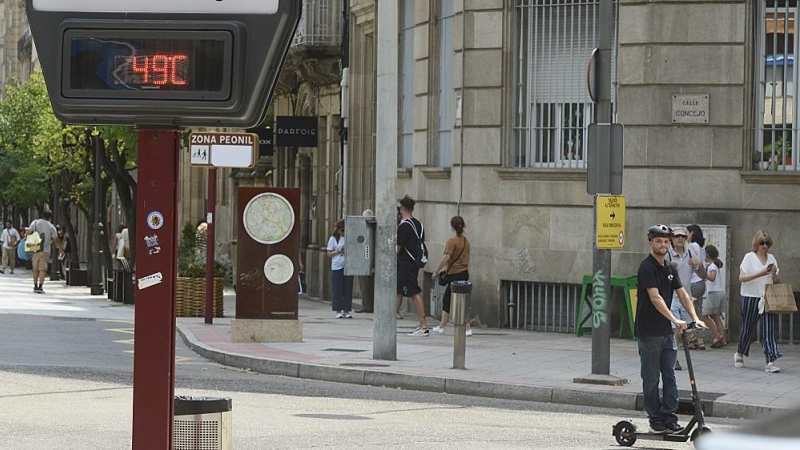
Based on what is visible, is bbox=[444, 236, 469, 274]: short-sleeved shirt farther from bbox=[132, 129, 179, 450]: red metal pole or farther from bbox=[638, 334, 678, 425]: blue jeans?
bbox=[132, 129, 179, 450]: red metal pole

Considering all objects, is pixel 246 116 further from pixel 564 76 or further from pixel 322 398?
pixel 564 76

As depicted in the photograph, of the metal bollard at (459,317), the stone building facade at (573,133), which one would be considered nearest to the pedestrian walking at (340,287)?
the stone building facade at (573,133)

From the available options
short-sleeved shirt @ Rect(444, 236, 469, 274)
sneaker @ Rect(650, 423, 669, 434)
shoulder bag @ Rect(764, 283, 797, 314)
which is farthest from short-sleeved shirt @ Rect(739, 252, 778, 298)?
sneaker @ Rect(650, 423, 669, 434)

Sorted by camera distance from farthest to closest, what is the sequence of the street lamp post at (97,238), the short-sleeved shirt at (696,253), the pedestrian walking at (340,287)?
the street lamp post at (97,238)
the pedestrian walking at (340,287)
the short-sleeved shirt at (696,253)

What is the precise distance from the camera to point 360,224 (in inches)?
675

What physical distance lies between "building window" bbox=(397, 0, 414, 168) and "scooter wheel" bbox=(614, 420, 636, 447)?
14.3 m

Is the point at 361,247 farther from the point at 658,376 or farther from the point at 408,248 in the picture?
the point at 658,376

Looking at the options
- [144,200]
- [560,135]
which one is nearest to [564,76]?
[560,135]

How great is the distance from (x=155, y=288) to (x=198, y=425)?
1.23 m

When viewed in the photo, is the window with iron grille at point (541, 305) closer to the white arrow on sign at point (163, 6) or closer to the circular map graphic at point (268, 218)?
the circular map graphic at point (268, 218)

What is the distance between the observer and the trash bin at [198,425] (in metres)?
5.74

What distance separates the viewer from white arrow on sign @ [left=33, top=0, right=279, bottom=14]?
4508 millimetres

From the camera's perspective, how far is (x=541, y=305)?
71.1 ft

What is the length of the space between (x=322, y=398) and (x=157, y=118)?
30.9 feet
